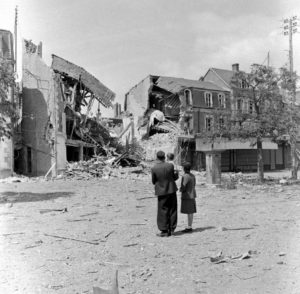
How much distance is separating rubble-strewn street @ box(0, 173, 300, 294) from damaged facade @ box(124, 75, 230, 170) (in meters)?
26.5

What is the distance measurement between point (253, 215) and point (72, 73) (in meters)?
21.1

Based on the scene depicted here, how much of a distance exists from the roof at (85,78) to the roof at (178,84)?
1201cm

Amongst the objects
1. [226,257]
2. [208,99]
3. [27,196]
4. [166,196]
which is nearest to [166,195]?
[166,196]

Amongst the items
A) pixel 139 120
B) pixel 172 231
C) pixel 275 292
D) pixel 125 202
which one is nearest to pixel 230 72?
pixel 139 120

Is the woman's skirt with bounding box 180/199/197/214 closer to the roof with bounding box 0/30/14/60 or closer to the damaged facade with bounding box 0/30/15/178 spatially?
the damaged facade with bounding box 0/30/15/178

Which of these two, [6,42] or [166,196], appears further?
[6,42]

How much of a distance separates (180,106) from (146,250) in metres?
35.1

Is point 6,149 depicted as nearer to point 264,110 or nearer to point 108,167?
point 108,167

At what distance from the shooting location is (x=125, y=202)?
14.3 metres

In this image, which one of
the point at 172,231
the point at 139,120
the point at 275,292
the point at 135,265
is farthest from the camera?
the point at 139,120

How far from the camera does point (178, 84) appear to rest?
4209cm

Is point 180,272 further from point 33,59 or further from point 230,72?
point 230,72

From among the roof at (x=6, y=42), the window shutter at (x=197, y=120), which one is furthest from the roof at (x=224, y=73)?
the roof at (x=6, y=42)

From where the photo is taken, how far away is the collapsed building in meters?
27.0
